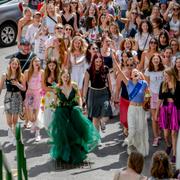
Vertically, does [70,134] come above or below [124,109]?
below

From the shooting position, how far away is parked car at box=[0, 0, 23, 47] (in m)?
17.9

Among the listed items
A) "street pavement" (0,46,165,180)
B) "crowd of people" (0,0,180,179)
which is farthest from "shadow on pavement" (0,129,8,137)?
"crowd of people" (0,0,180,179)

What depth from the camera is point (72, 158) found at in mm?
10609

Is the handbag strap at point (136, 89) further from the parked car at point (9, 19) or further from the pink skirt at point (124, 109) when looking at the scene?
the parked car at point (9, 19)

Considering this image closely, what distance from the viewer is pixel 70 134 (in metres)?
10.5

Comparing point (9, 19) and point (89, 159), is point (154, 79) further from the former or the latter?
point (9, 19)

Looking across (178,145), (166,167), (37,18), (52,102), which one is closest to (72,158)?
(52,102)

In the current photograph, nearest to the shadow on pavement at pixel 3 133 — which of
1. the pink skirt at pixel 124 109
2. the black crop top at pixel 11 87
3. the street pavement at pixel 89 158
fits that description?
the street pavement at pixel 89 158

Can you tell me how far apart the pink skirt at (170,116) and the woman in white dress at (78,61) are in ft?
7.84

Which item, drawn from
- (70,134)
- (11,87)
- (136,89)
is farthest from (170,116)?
(11,87)

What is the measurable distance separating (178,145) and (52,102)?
7.26 ft

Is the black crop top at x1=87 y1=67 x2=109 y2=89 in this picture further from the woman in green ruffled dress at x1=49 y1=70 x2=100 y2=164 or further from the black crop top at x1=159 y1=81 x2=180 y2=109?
the black crop top at x1=159 y1=81 x2=180 y2=109

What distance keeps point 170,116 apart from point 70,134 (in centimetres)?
161

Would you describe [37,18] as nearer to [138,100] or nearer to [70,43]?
[70,43]
